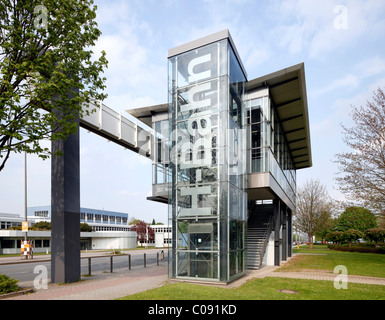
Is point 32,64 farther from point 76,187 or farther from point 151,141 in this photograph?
point 151,141

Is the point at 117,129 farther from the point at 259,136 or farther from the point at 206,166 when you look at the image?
the point at 259,136

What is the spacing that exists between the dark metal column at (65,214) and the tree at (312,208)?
43758mm

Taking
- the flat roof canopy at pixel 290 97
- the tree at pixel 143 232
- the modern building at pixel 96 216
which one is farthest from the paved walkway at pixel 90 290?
the tree at pixel 143 232

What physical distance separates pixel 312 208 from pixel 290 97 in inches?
1445

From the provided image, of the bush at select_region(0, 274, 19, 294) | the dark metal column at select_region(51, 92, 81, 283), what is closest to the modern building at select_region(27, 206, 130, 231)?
the dark metal column at select_region(51, 92, 81, 283)

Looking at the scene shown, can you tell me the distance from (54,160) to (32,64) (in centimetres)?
436

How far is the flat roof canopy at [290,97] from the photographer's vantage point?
16.7 meters

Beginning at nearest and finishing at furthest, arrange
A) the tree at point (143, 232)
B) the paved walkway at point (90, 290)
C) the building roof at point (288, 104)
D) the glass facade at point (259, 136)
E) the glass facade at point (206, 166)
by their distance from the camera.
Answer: the paved walkway at point (90, 290) < the glass facade at point (206, 166) < the glass facade at point (259, 136) < the building roof at point (288, 104) < the tree at point (143, 232)

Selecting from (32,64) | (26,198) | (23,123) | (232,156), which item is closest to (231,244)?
(232,156)

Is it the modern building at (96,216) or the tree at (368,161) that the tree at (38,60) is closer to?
the tree at (368,161)

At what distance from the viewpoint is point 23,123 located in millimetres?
9648

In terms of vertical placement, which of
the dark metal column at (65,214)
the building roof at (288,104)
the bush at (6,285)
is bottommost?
the bush at (6,285)

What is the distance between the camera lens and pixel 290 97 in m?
19.1

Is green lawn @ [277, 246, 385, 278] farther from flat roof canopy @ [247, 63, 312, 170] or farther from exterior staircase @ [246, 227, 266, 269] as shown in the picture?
flat roof canopy @ [247, 63, 312, 170]
